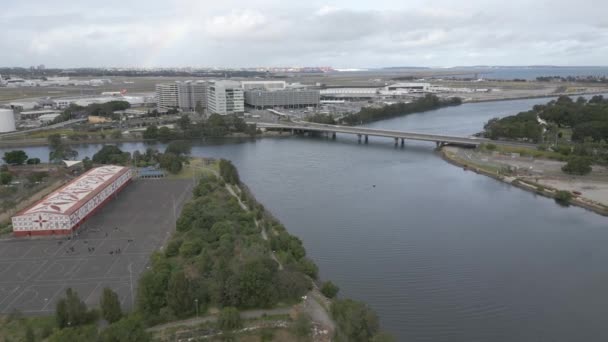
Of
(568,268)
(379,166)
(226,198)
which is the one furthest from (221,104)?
(568,268)

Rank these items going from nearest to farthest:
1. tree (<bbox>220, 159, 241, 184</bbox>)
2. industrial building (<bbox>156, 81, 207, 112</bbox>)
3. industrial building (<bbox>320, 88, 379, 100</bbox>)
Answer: tree (<bbox>220, 159, 241, 184</bbox>)
industrial building (<bbox>156, 81, 207, 112</bbox>)
industrial building (<bbox>320, 88, 379, 100</bbox>)

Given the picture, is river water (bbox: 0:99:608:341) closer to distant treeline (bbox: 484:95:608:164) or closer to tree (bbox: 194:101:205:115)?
distant treeline (bbox: 484:95:608:164)

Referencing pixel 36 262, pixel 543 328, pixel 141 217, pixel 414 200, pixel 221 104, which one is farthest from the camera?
pixel 221 104

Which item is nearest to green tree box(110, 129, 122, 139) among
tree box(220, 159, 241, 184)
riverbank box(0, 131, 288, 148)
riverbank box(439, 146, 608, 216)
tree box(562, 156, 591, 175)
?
riverbank box(0, 131, 288, 148)

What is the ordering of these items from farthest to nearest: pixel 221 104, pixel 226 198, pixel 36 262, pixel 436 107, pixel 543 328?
pixel 436 107, pixel 221 104, pixel 226 198, pixel 36 262, pixel 543 328

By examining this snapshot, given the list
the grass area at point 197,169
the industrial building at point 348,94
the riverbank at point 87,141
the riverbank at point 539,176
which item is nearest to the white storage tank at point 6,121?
the riverbank at point 87,141

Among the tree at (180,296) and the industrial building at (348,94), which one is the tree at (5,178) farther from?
the industrial building at (348,94)

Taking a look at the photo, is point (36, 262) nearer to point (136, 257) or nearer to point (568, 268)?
point (136, 257)

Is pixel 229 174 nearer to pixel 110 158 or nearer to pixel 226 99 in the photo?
pixel 110 158
